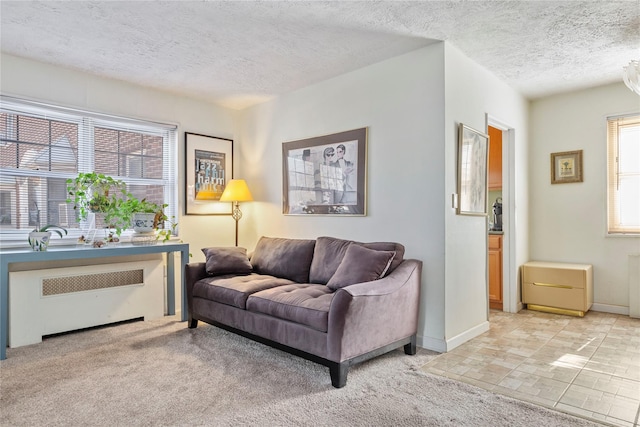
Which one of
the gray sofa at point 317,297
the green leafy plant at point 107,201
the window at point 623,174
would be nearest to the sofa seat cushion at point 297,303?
the gray sofa at point 317,297

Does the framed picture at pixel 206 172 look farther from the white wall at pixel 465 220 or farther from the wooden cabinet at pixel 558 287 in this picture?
the wooden cabinet at pixel 558 287

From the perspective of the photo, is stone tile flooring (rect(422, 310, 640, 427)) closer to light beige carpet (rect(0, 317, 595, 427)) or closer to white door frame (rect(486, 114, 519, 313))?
light beige carpet (rect(0, 317, 595, 427))

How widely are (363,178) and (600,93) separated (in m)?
2.84

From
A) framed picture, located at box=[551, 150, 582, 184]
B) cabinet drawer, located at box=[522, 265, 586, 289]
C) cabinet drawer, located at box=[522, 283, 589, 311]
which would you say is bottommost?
cabinet drawer, located at box=[522, 283, 589, 311]

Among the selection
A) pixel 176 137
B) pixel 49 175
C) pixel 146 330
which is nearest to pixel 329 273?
pixel 146 330

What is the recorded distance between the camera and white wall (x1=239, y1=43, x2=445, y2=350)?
3.05 m

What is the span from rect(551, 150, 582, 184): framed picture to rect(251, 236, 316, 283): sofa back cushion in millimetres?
2933

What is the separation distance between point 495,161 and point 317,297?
3.00m

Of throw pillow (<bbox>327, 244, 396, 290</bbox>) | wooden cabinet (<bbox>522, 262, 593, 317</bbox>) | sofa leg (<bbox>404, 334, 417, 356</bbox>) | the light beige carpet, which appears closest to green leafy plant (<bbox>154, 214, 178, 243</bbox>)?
the light beige carpet

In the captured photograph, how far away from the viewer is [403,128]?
10.7 ft

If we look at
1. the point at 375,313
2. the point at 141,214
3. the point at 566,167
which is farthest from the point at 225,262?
the point at 566,167

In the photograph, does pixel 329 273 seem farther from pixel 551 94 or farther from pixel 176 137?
pixel 551 94

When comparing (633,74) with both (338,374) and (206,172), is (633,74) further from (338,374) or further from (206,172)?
(206,172)

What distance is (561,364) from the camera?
2.76m
